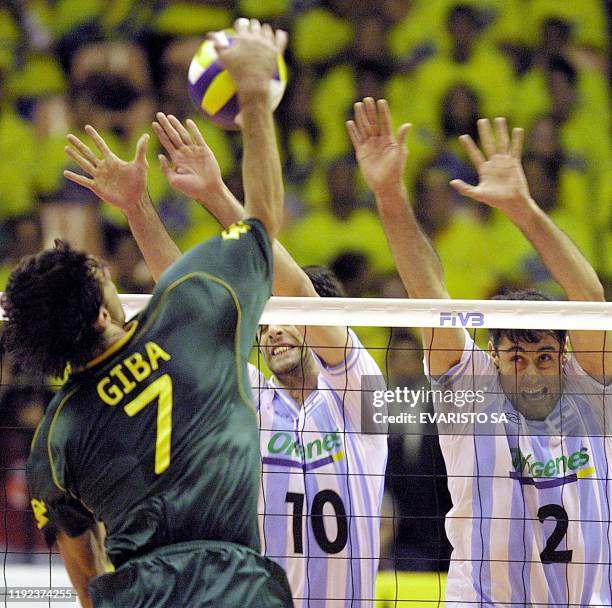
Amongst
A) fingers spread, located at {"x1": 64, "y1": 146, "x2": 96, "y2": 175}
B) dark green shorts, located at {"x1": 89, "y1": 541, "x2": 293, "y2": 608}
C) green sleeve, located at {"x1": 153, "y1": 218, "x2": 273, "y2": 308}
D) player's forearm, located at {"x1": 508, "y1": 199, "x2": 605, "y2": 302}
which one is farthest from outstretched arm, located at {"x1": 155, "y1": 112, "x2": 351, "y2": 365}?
dark green shorts, located at {"x1": 89, "y1": 541, "x2": 293, "y2": 608}

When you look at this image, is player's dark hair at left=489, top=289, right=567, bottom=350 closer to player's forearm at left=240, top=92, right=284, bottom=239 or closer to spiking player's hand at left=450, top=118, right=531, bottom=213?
spiking player's hand at left=450, top=118, right=531, bottom=213

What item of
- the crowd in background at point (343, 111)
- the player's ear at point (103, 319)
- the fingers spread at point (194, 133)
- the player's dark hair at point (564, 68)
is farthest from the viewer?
the player's dark hair at point (564, 68)

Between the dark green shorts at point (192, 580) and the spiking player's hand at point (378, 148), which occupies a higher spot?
the spiking player's hand at point (378, 148)

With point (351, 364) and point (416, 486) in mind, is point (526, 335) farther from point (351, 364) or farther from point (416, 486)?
point (416, 486)

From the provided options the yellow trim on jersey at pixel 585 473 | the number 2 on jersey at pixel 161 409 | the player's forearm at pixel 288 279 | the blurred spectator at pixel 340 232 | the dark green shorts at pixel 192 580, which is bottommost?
the dark green shorts at pixel 192 580

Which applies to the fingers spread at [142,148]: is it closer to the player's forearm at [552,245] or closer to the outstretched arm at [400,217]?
the outstretched arm at [400,217]

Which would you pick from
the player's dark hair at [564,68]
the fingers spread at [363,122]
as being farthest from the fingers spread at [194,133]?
the player's dark hair at [564,68]

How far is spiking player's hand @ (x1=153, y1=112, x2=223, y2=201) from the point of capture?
412 cm

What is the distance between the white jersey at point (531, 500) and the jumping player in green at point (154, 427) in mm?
1803

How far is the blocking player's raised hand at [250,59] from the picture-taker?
2857 millimetres

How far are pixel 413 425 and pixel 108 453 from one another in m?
2.20

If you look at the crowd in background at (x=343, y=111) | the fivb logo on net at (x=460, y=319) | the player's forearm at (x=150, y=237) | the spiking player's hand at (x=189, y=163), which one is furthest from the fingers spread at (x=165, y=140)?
the crowd in background at (x=343, y=111)

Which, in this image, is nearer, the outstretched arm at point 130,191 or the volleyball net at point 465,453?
the volleyball net at point 465,453

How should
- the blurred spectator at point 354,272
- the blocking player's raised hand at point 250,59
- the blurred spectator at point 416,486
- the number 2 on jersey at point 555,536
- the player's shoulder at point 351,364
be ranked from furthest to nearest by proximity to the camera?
the blurred spectator at point 354,272, the blurred spectator at point 416,486, the player's shoulder at point 351,364, the number 2 on jersey at point 555,536, the blocking player's raised hand at point 250,59
